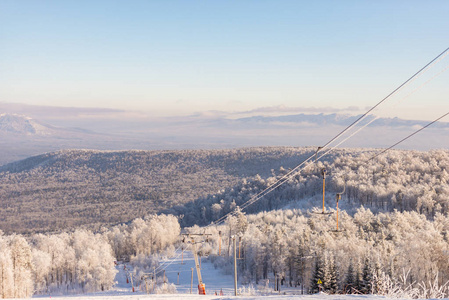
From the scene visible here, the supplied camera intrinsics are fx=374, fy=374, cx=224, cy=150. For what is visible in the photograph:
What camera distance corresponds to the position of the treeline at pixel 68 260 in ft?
155

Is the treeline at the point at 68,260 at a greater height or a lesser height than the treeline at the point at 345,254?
lesser

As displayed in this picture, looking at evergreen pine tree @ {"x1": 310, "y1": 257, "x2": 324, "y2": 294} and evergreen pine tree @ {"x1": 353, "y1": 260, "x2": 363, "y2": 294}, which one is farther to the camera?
evergreen pine tree @ {"x1": 310, "y1": 257, "x2": 324, "y2": 294}

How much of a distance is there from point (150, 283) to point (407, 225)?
4103 cm

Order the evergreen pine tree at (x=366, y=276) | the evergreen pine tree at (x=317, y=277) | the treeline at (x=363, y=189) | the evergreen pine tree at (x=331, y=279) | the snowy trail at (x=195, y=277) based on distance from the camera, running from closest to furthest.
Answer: the evergreen pine tree at (x=366, y=276), the evergreen pine tree at (x=331, y=279), the evergreen pine tree at (x=317, y=277), the snowy trail at (x=195, y=277), the treeline at (x=363, y=189)

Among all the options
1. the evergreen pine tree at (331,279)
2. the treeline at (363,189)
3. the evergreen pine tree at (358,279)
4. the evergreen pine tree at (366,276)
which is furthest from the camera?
the treeline at (363,189)

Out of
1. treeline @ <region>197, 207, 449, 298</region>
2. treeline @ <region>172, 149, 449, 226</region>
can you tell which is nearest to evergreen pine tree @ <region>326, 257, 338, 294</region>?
treeline @ <region>197, 207, 449, 298</region>

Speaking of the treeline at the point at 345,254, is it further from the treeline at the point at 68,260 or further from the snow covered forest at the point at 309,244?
the treeline at the point at 68,260

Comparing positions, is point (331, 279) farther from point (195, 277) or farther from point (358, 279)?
point (195, 277)

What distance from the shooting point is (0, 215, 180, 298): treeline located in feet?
155

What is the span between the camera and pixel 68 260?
63.7 m

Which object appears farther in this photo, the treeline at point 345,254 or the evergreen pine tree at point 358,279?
the treeline at point 345,254

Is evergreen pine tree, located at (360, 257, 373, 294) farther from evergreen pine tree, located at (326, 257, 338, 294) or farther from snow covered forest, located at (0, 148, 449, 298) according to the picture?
evergreen pine tree, located at (326, 257, 338, 294)

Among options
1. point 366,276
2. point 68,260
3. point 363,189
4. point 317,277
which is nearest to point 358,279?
point 366,276

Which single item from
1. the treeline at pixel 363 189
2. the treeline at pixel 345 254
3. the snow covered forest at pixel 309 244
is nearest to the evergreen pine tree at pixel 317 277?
the treeline at pixel 345 254
